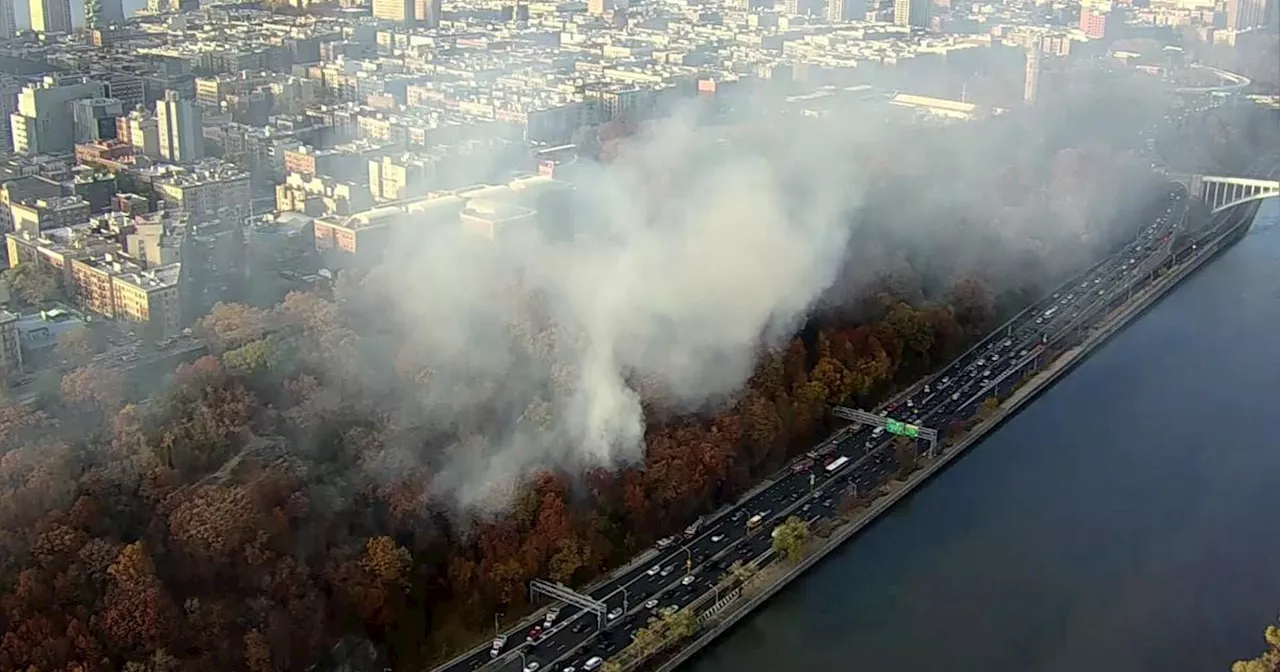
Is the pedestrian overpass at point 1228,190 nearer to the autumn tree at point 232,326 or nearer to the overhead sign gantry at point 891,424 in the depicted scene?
the overhead sign gantry at point 891,424

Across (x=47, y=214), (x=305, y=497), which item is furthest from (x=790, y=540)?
(x=47, y=214)

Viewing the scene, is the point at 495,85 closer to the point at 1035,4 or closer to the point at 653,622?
the point at 653,622

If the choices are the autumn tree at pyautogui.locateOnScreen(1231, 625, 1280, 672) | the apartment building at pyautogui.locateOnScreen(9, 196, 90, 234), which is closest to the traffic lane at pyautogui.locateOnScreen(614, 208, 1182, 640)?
the autumn tree at pyautogui.locateOnScreen(1231, 625, 1280, 672)

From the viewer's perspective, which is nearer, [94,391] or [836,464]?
[94,391]

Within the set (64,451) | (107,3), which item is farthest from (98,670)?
(107,3)

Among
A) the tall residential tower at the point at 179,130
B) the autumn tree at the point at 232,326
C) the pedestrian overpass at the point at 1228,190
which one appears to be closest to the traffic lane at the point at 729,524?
the autumn tree at the point at 232,326

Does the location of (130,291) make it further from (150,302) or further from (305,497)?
(305,497)
